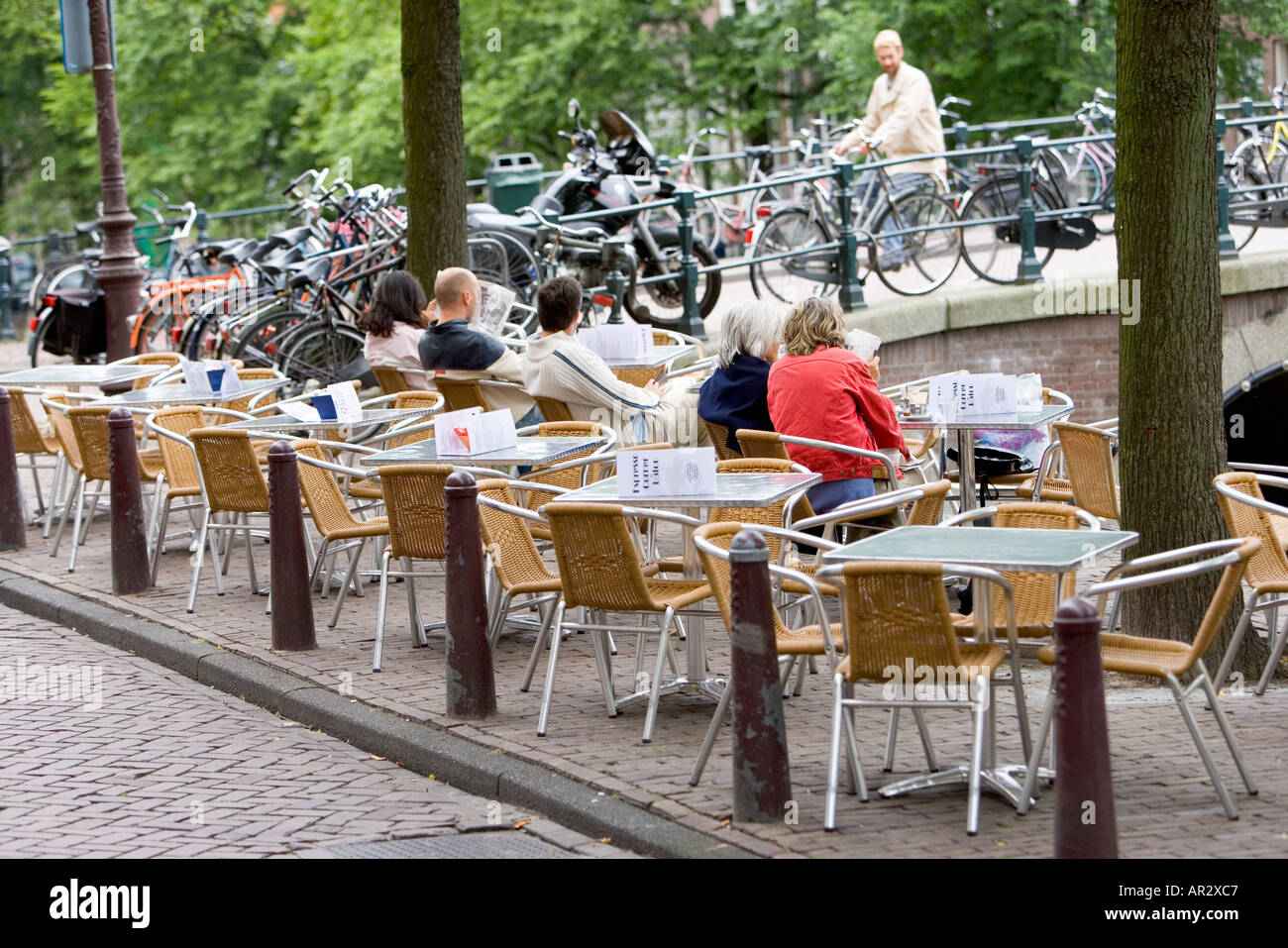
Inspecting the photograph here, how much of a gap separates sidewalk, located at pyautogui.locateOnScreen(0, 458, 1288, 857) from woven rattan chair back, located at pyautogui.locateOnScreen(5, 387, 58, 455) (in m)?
3.00

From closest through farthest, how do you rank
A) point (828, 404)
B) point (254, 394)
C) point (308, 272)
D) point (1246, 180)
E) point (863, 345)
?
point (828, 404) < point (863, 345) < point (254, 394) < point (308, 272) < point (1246, 180)

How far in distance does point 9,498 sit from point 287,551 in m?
3.91

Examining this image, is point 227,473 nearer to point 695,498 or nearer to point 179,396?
point 179,396

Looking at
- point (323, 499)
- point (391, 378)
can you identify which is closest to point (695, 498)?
point (323, 499)

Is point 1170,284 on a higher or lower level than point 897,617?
higher

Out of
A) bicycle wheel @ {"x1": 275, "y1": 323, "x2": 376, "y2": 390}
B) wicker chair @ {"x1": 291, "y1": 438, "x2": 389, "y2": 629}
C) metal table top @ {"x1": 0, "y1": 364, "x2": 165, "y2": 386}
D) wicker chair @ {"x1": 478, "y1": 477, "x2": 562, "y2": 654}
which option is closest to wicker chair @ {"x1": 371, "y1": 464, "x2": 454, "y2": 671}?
wicker chair @ {"x1": 478, "y1": 477, "x2": 562, "y2": 654}

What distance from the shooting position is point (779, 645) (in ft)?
18.2

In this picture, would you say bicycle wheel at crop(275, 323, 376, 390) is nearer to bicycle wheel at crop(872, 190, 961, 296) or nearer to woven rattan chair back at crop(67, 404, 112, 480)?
woven rattan chair back at crop(67, 404, 112, 480)

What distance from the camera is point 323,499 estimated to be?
824 cm

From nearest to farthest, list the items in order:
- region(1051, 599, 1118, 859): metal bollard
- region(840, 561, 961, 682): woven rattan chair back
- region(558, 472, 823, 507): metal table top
Answer: region(1051, 599, 1118, 859): metal bollard < region(840, 561, 961, 682): woven rattan chair back < region(558, 472, 823, 507): metal table top

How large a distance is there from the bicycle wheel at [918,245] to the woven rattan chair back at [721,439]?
21.6 feet

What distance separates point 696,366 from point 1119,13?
479cm

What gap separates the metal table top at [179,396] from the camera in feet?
34.2

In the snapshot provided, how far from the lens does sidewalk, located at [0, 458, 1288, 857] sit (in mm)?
5117
